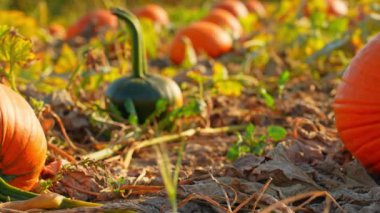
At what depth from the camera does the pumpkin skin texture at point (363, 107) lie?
2818 millimetres

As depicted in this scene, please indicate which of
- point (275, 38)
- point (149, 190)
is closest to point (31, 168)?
point (149, 190)

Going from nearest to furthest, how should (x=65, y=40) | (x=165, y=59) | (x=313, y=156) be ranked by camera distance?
(x=313, y=156)
(x=165, y=59)
(x=65, y=40)

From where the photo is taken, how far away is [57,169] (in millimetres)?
2742

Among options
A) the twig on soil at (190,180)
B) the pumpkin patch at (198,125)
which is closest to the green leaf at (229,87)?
the pumpkin patch at (198,125)

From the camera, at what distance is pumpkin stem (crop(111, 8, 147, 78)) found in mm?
3752

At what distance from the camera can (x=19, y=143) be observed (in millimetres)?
2500

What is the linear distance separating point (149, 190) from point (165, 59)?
161 inches

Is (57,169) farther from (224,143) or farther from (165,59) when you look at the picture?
(165,59)

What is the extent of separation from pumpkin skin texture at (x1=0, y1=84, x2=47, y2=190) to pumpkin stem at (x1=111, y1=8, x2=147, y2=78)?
1.22 meters

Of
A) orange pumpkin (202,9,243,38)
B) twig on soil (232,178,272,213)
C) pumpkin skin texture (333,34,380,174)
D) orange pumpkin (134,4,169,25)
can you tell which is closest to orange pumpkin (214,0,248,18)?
orange pumpkin (134,4,169,25)

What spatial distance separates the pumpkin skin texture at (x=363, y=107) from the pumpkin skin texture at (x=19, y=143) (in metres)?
1.04

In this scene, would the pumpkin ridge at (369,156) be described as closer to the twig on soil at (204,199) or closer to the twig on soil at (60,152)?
the twig on soil at (204,199)

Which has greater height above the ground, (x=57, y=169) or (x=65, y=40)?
(x=57, y=169)

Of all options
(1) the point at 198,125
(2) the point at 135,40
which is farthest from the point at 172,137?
(2) the point at 135,40
